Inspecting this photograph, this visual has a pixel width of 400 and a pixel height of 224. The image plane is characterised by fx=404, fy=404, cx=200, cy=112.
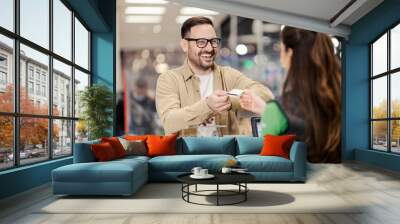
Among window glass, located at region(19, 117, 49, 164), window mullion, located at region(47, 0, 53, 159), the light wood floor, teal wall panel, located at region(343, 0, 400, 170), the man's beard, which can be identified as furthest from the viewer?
teal wall panel, located at region(343, 0, 400, 170)

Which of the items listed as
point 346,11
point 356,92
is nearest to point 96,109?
point 346,11

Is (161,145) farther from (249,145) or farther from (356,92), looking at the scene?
(356,92)

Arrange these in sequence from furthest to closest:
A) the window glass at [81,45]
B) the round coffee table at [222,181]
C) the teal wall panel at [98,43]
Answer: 1. the window glass at [81,45]
2. the teal wall panel at [98,43]
3. the round coffee table at [222,181]

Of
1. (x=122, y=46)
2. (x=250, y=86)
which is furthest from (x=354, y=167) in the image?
(x=122, y=46)

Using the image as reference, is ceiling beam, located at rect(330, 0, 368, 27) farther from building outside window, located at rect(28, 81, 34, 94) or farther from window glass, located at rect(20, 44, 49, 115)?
building outside window, located at rect(28, 81, 34, 94)

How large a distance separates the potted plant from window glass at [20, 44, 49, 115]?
4.87ft

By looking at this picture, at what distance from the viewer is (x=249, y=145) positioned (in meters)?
6.98

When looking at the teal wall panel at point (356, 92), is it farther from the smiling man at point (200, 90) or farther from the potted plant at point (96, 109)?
the potted plant at point (96, 109)

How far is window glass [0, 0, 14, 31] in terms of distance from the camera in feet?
16.0

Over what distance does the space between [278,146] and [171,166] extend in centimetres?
178

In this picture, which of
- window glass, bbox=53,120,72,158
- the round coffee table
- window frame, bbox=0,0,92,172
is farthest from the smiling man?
the round coffee table

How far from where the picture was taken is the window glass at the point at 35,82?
5.46m

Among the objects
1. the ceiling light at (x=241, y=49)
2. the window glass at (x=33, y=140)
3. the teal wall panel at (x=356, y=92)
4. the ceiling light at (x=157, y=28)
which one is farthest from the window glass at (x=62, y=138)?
the teal wall panel at (x=356, y=92)

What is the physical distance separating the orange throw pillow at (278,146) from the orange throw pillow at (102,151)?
8.10 ft
